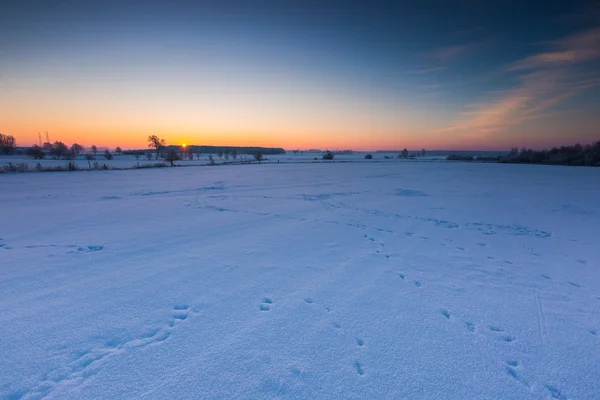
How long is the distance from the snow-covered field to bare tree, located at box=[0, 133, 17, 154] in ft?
365

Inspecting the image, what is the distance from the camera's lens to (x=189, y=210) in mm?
9695

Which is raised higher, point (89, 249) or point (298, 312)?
point (89, 249)

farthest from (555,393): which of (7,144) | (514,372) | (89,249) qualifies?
(7,144)

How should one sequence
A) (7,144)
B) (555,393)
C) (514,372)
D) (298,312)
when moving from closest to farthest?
(555,393) < (514,372) < (298,312) < (7,144)

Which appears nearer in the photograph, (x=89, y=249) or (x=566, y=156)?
(x=89, y=249)

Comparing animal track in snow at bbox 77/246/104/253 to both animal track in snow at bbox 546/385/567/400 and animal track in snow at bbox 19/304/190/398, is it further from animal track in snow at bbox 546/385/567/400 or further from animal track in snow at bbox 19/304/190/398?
animal track in snow at bbox 546/385/567/400

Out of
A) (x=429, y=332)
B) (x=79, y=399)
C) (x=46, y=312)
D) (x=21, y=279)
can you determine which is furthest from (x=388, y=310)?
(x=21, y=279)

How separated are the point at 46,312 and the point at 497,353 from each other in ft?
17.3

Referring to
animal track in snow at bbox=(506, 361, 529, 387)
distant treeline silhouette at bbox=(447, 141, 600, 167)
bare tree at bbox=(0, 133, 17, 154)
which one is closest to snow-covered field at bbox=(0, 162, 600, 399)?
animal track in snow at bbox=(506, 361, 529, 387)

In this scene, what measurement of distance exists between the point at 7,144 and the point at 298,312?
12649cm

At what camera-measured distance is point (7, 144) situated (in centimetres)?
8544

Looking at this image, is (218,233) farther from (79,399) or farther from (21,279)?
(79,399)

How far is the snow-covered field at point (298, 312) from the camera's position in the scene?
94.1 inches

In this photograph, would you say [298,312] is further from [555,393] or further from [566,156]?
[566,156]
